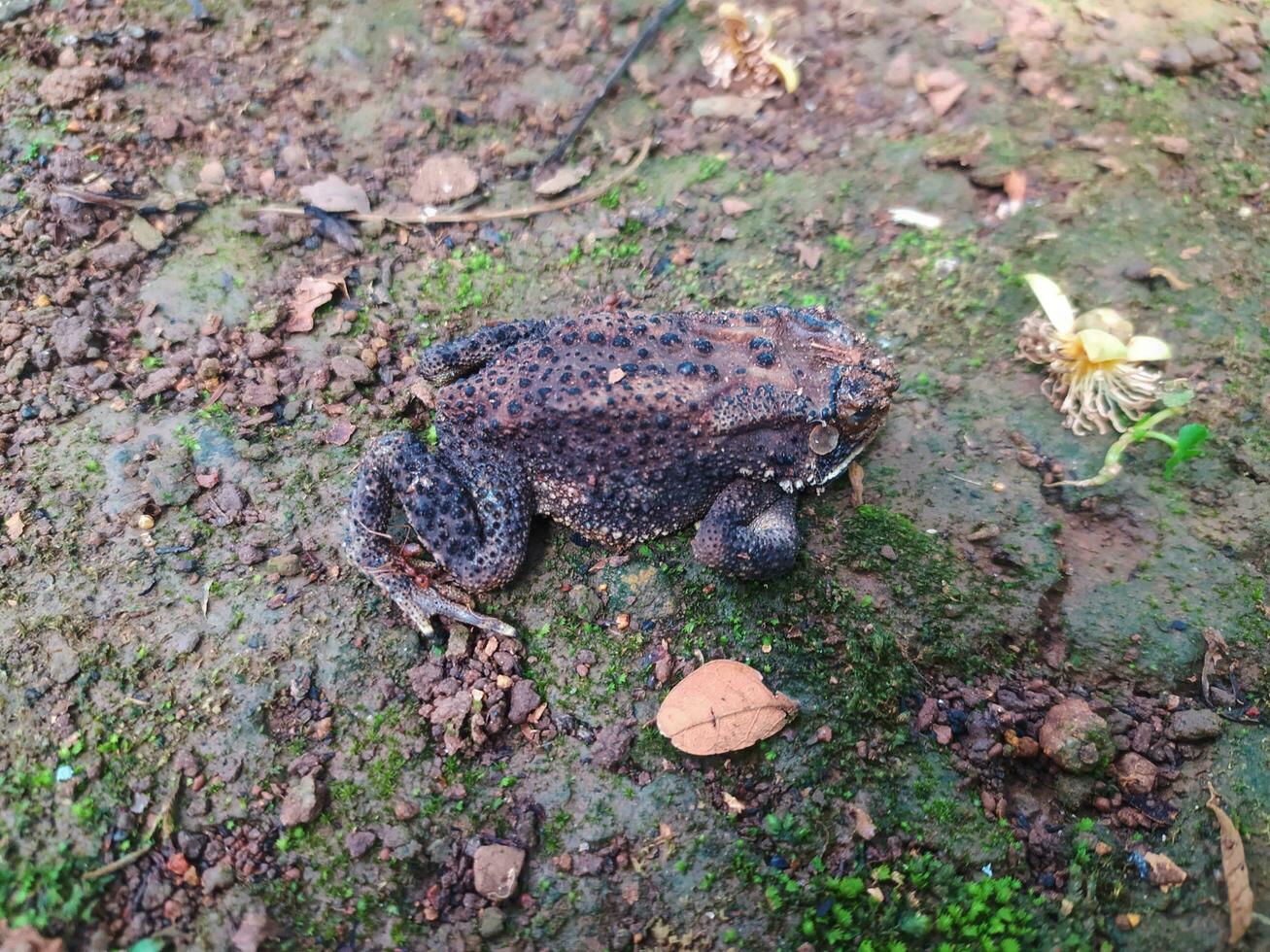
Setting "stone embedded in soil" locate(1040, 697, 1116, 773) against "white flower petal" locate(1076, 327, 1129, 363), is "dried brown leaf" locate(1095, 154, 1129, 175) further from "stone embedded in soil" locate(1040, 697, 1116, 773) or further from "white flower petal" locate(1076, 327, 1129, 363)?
"stone embedded in soil" locate(1040, 697, 1116, 773)

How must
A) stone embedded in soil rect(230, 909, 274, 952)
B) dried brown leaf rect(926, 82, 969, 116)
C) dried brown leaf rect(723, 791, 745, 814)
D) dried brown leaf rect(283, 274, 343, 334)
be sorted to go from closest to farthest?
stone embedded in soil rect(230, 909, 274, 952) → dried brown leaf rect(723, 791, 745, 814) → dried brown leaf rect(283, 274, 343, 334) → dried brown leaf rect(926, 82, 969, 116)

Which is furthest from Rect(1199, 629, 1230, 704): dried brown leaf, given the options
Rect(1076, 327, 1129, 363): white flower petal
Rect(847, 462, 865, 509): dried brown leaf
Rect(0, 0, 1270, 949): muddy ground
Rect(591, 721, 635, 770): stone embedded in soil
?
Rect(591, 721, 635, 770): stone embedded in soil

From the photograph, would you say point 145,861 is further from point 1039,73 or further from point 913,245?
point 1039,73

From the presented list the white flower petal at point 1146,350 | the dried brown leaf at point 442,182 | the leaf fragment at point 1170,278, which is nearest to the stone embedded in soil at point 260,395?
the dried brown leaf at point 442,182

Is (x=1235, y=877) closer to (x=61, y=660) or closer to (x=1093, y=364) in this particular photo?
(x=1093, y=364)

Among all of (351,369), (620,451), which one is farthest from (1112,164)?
(351,369)
